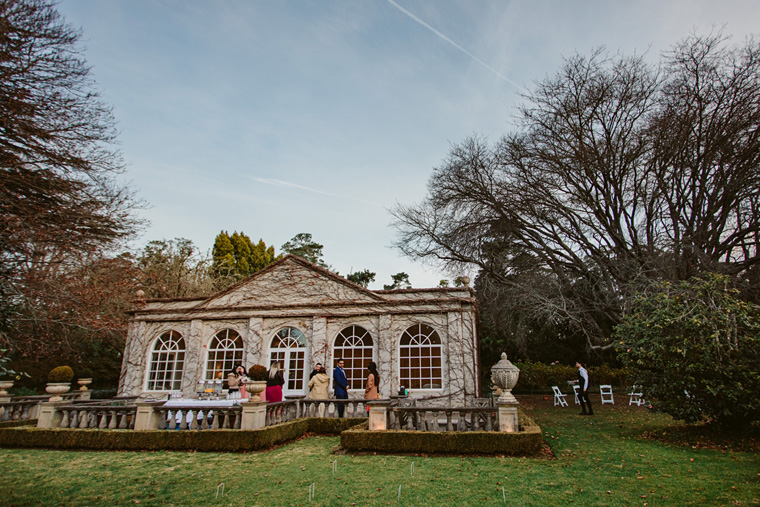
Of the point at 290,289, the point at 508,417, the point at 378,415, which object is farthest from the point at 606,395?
the point at 290,289

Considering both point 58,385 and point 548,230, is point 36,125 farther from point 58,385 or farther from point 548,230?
point 548,230

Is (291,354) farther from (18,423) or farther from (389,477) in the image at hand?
(389,477)

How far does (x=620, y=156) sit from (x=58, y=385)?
64.2ft

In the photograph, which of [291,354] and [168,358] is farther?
[168,358]

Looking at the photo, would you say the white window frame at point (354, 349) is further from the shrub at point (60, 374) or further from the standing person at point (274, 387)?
the shrub at point (60, 374)

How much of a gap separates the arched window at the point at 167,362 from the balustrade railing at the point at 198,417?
695cm

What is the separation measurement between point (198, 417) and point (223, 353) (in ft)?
20.7

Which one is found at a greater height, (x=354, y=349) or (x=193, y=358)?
(x=354, y=349)

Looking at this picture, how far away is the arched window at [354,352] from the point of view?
49.6ft

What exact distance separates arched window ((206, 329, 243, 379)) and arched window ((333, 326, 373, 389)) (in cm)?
384

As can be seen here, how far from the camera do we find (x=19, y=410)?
11812mm

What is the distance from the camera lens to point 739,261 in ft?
53.5

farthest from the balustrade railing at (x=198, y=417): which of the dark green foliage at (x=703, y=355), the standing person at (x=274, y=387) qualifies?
the dark green foliage at (x=703, y=355)

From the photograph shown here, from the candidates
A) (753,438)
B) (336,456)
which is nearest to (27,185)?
(336,456)
